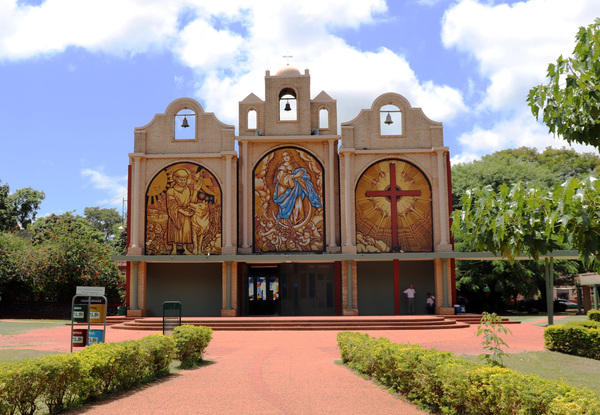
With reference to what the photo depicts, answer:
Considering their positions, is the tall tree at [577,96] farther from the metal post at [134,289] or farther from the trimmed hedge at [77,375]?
the metal post at [134,289]

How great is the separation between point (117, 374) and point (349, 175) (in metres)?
19.0

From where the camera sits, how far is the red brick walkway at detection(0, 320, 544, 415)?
805 cm

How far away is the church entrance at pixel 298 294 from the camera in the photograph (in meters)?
27.2

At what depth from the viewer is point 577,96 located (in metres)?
5.04

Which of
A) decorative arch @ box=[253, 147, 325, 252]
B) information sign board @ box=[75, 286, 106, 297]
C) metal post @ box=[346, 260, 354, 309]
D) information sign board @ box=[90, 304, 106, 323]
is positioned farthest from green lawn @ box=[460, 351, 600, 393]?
decorative arch @ box=[253, 147, 325, 252]

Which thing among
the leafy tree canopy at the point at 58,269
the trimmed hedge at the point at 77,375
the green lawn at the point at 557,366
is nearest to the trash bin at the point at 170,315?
the trimmed hedge at the point at 77,375

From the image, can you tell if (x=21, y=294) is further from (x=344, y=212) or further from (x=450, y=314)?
(x=450, y=314)

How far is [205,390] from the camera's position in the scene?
9.33 m

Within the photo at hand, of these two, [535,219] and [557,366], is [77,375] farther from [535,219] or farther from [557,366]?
[557,366]

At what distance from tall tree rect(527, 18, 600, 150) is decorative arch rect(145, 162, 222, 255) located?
74.7ft

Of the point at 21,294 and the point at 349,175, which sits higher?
the point at 349,175

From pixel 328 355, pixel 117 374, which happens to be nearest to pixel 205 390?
pixel 117 374

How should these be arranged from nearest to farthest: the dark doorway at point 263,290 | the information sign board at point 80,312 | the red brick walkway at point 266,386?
1. the red brick walkway at point 266,386
2. the information sign board at point 80,312
3. the dark doorway at point 263,290

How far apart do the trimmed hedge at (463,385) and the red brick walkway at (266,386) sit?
306mm
